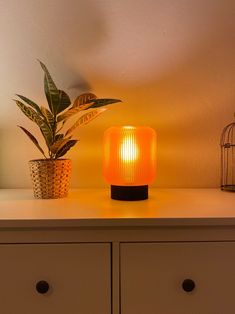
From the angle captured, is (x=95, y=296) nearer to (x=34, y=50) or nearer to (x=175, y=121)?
(x=175, y=121)

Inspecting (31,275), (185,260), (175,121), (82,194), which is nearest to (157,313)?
(185,260)

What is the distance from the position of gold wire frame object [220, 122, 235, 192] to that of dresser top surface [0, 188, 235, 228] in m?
0.14

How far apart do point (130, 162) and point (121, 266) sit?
1.00 feet

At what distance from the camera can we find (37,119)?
89cm

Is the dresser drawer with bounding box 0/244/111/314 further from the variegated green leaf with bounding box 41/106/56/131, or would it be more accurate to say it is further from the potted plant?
the variegated green leaf with bounding box 41/106/56/131

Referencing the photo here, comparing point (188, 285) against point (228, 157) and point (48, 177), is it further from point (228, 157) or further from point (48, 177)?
point (228, 157)

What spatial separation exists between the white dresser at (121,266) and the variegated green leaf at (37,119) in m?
0.29

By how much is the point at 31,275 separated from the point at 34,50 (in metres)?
0.74

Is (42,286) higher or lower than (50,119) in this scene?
lower

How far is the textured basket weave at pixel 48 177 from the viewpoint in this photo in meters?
0.91

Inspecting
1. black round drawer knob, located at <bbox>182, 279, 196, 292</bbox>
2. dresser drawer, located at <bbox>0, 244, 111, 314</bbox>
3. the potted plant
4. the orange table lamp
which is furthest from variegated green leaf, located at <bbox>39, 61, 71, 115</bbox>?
black round drawer knob, located at <bbox>182, 279, 196, 292</bbox>

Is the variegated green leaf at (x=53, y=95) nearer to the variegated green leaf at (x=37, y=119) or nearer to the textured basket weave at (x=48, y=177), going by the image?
the variegated green leaf at (x=37, y=119)

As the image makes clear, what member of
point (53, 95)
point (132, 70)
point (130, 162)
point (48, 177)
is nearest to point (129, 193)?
point (130, 162)

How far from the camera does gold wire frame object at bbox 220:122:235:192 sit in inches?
44.7
